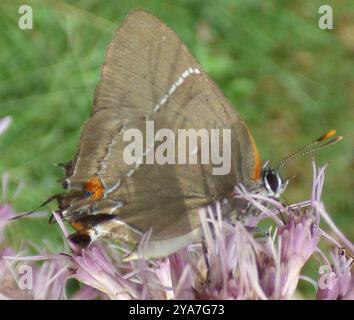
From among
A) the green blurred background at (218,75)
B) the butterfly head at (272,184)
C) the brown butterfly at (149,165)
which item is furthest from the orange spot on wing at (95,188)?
the green blurred background at (218,75)

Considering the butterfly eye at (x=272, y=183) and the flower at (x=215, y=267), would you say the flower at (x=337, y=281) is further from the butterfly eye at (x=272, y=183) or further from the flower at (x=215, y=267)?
the butterfly eye at (x=272, y=183)

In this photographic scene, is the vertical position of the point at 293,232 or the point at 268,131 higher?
the point at 268,131

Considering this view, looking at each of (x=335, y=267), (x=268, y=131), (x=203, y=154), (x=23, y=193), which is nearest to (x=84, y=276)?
(x=203, y=154)

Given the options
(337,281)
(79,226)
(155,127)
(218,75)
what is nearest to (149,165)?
(155,127)

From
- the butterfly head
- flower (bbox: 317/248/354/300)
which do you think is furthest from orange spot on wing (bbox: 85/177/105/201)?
flower (bbox: 317/248/354/300)

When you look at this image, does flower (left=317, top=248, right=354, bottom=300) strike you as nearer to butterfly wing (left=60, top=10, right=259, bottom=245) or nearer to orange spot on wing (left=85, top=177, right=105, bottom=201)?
butterfly wing (left=60, top=10, right=259, bottom=245)
